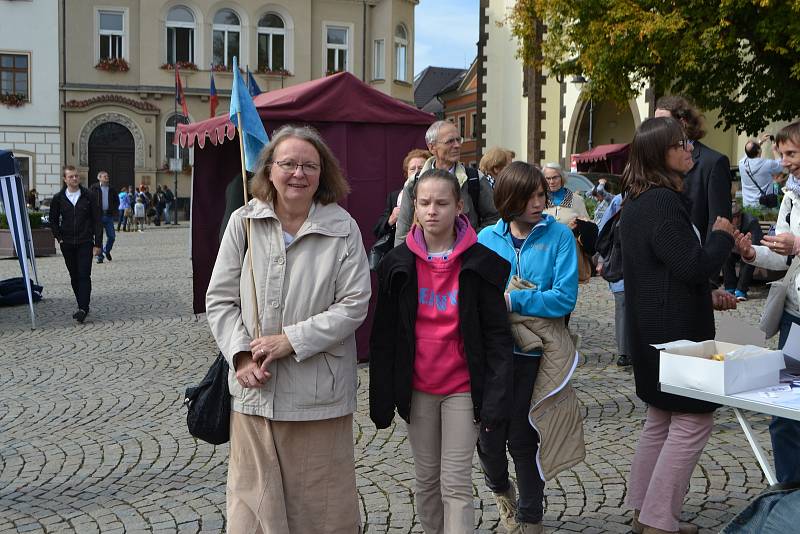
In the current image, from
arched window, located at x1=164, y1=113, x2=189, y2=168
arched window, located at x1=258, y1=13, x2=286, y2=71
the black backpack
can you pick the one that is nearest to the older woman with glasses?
the black backpack

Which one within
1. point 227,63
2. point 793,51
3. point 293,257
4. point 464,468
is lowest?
point 464,468

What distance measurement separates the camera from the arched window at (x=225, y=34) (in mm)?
40062

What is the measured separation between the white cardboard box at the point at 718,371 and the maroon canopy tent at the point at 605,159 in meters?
27.5

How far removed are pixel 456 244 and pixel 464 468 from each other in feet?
2.80

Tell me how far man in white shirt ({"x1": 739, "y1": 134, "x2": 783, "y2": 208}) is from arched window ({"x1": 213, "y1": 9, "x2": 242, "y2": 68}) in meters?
29.8

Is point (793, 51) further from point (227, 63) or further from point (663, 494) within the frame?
point (227, 63)

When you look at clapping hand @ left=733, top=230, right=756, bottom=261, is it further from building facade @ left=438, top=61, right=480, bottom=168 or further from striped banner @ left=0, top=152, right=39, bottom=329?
building facade @ left=438, top=61, right=480, bottom=168

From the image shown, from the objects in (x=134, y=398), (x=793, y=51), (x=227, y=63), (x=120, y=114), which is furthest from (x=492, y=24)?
(x=134, y=398)

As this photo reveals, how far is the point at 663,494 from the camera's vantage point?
387 cm

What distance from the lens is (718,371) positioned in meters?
3.06

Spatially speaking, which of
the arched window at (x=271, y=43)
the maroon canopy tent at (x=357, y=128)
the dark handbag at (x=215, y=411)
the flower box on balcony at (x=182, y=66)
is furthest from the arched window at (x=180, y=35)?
the dark handbag at (x=215, y=411)

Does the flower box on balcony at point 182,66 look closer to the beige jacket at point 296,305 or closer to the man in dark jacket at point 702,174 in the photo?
the man in dark jacket at point 702,174

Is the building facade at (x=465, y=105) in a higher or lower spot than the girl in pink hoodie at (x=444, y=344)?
higher

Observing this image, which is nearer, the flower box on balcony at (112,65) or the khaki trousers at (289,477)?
the khaki trousers at (289,477)
